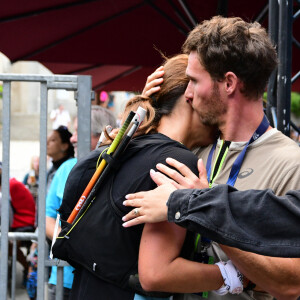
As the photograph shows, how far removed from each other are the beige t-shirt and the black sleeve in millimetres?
254

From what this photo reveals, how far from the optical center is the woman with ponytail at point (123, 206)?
2.03 metres

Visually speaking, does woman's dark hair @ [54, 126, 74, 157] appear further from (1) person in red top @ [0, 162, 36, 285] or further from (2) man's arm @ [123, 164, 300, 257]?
(2) man's arm @ [123, 164, 300, 257]

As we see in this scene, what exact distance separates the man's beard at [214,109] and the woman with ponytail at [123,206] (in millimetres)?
47

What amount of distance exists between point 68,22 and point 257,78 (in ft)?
14.2

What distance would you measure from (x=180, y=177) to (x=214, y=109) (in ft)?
1.33

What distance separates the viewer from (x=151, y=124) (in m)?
2.22

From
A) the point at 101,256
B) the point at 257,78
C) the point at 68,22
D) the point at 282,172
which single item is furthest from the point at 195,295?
the point at 68,22

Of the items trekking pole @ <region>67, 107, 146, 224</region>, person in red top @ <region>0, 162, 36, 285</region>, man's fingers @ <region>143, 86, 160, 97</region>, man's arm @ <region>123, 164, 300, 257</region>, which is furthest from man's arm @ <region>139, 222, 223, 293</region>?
person in red top @ <region>0, 162, 36, 285</region>

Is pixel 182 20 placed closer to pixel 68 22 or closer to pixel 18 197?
pixel 68 22

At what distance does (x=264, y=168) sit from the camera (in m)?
2.12

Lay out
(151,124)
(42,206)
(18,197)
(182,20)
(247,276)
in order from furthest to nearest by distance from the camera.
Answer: (18,197) < (182,20) < (42,206) < (151,124) < (247,276)

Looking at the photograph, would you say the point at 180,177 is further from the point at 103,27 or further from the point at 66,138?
the point at 103,27

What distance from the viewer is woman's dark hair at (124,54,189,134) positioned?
224 centimetres

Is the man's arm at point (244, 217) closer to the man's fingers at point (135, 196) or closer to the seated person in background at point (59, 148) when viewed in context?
the man's fingers at point (135, 196)
